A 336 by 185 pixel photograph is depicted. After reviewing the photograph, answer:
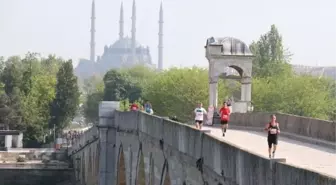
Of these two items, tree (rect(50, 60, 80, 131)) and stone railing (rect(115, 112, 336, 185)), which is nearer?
stone railing (rect(115, 112, 336, 185))

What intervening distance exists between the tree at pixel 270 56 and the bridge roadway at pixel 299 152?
66.0 metres

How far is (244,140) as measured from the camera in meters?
27.5

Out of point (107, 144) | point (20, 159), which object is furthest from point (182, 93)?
point (107, 144)

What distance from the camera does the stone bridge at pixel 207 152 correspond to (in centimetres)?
1466

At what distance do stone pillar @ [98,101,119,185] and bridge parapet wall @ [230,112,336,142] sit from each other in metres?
8.39

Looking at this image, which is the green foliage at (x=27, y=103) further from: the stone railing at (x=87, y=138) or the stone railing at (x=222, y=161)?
the stone railing at (x=222, y=161)

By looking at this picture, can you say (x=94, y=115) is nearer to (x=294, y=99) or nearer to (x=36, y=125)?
(x=36, y=125)

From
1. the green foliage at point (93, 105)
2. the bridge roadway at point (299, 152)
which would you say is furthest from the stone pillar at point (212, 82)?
the green foliage at point (93, 105)

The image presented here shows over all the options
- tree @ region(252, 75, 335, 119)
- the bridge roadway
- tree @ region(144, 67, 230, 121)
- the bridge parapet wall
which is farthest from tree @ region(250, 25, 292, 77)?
the bridge roadway

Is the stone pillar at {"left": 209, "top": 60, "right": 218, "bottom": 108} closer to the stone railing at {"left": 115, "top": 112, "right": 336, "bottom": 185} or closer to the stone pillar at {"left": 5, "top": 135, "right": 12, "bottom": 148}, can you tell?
the stone railing at {"left": 115, "top": 112, "right": 336, "bottom": 185}

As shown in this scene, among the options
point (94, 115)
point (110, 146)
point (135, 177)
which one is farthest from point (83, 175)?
point (94, 115)

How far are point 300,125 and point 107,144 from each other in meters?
16.3

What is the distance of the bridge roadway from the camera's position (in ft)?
60.4

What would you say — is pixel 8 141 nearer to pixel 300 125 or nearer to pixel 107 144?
pixel 107 144
